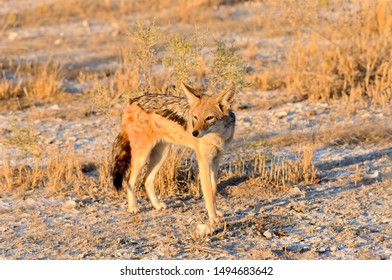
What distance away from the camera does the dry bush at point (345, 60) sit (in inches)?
432

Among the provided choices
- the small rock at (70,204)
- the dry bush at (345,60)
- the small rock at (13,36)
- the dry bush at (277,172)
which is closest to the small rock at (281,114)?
the dry bush at (345,60)

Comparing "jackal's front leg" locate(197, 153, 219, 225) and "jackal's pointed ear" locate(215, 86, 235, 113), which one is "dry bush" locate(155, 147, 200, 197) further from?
"jackal's pointed ear" locate(215, 86, 235, 113)

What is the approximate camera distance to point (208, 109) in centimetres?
691

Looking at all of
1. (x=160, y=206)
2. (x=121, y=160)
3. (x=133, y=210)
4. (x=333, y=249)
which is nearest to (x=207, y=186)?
(x=160, y=206)

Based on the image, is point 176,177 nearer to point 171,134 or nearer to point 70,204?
point 171,134

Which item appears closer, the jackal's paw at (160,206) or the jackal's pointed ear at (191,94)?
the jackal's pointed ear at (191,94)

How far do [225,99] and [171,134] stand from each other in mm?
733

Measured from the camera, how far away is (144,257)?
6.45 m

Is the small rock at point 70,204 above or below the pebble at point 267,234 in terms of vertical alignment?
above

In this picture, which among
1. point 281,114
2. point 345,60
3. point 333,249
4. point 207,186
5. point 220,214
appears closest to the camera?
point 333,249

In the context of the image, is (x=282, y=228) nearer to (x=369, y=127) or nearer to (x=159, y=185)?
(x=159, y=185)

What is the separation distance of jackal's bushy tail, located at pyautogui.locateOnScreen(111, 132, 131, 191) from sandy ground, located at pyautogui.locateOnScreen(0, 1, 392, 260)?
0.33 m

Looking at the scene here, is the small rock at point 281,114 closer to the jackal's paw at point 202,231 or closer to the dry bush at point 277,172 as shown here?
the dry bush at point 277,172

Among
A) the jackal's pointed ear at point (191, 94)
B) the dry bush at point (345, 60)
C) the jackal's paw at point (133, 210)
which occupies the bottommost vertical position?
the jackal's paw at point (133, 210)
